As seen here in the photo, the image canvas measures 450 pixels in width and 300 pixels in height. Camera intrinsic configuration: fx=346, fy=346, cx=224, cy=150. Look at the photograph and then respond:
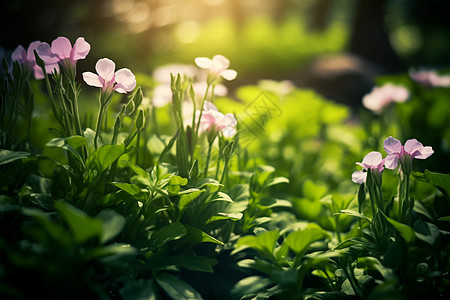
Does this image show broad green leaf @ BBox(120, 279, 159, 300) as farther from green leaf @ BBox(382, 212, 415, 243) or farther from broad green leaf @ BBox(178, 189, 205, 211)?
green leaf @ BBox(382, 212, 415, 243)

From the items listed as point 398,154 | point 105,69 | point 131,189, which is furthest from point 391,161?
point 105,69

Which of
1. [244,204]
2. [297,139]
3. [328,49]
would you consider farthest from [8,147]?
[328,49]

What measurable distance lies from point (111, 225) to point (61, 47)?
0.51m

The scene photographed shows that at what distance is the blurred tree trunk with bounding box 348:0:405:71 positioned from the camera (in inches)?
301

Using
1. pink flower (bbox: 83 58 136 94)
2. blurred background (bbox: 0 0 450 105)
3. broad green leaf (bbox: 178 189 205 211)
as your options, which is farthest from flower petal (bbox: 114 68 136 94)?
blurred background (bbox: 0 0 450 105)

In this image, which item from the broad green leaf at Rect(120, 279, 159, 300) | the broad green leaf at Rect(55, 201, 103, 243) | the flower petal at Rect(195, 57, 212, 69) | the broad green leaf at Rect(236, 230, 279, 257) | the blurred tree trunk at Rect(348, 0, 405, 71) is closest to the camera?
the broad green leaf at Rect(55, 201, 103, 243)

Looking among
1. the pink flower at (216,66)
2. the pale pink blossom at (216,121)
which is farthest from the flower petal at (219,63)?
the pale pink blossom at (216,121)

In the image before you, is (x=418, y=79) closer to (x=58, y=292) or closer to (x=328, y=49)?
(x=58, y=292)

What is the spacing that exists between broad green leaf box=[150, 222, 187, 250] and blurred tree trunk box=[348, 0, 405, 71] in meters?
8.07

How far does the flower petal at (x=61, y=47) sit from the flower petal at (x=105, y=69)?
0.31 ft

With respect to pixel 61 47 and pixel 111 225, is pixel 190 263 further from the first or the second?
pixel 61 47

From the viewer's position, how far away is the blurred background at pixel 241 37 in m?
4.26

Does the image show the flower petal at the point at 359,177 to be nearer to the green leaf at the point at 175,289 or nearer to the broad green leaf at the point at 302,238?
the broad green leaf at the point at 302,238

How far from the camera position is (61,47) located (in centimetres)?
92
